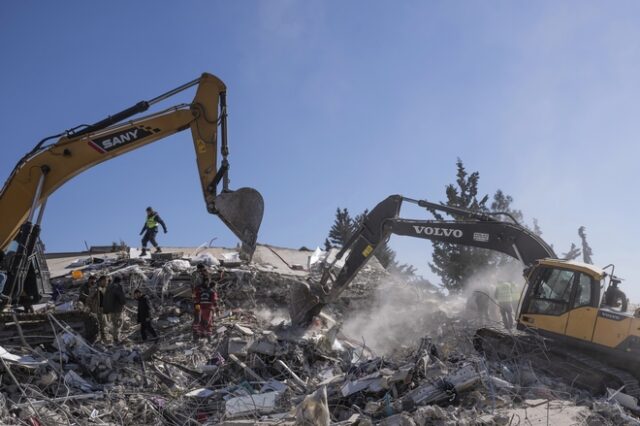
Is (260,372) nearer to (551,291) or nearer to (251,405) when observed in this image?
(251,405)

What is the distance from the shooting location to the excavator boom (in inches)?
354

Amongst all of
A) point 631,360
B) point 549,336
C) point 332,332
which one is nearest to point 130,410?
point 332,332

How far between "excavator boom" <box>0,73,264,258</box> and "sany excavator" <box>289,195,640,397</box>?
277 centimetres

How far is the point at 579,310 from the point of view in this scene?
9164mm

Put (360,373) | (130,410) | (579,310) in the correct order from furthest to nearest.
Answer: (579,310)
(360,373)
(130,410)

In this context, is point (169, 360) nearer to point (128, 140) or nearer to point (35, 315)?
point (35, 315)

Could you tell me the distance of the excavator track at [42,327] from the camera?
962 centimetres

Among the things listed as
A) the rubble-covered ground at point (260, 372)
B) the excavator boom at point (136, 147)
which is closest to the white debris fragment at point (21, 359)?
the rubble-covered ground at point (260, 372)

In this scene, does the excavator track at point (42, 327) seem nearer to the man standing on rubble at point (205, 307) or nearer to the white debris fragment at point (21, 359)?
the white debris fragment at point (21, 359)

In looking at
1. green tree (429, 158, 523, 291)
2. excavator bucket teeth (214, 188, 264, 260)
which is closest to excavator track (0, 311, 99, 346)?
excavator bucket teeth (214, 188, 264, 260)

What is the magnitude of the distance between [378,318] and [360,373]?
682 cm

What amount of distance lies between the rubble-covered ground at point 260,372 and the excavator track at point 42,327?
8.3 inches

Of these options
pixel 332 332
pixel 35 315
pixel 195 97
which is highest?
pixel 195 97

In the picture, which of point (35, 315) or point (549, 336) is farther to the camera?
point (35, 315)
